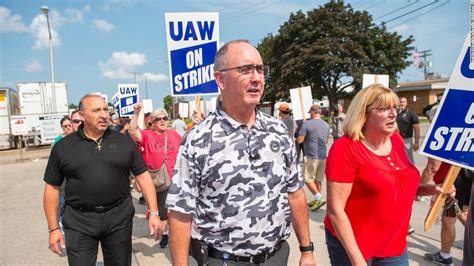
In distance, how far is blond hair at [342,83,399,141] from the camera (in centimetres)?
238

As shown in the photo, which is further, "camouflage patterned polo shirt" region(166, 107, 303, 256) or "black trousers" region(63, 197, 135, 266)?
"black trousers" region(63, 197, 135, 266)

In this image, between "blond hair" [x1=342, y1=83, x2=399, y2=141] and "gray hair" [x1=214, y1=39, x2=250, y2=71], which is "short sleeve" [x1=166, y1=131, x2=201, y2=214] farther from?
"blond hair" [x1=342, y1=83, x2=399, y2=141]

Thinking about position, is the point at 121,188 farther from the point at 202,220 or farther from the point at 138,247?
the point at 138,247

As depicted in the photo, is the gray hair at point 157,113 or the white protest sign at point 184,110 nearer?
the gray hair at point 157,113

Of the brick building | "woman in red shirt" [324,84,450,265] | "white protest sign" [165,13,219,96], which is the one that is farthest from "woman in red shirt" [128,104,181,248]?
the brick building

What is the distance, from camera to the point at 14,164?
54.4ft

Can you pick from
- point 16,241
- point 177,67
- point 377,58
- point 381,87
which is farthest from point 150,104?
point 377,58

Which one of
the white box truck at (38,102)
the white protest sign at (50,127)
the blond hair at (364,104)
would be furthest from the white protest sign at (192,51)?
the white box truck at (38,102)

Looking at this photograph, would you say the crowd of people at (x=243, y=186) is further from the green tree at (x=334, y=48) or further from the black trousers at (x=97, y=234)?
the green tree at (x=334, y=48)

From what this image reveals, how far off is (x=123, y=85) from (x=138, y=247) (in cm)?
526

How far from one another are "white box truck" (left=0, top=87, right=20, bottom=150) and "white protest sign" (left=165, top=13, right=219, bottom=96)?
23.1 m

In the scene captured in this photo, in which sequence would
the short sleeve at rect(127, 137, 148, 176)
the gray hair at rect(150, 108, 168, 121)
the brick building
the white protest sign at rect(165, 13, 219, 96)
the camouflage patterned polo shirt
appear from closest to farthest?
the camouflage patterned polo shirt, the short sleeve at rect(127, 137, 148, 176), the white protest sign at rect(165, 13, 219, 96), the gray hair at rect(150, 108, 168, 121), the brick building

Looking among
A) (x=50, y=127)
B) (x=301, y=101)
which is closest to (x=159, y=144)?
(x=301, y=101)

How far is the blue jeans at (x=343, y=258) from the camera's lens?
7.90 ft
